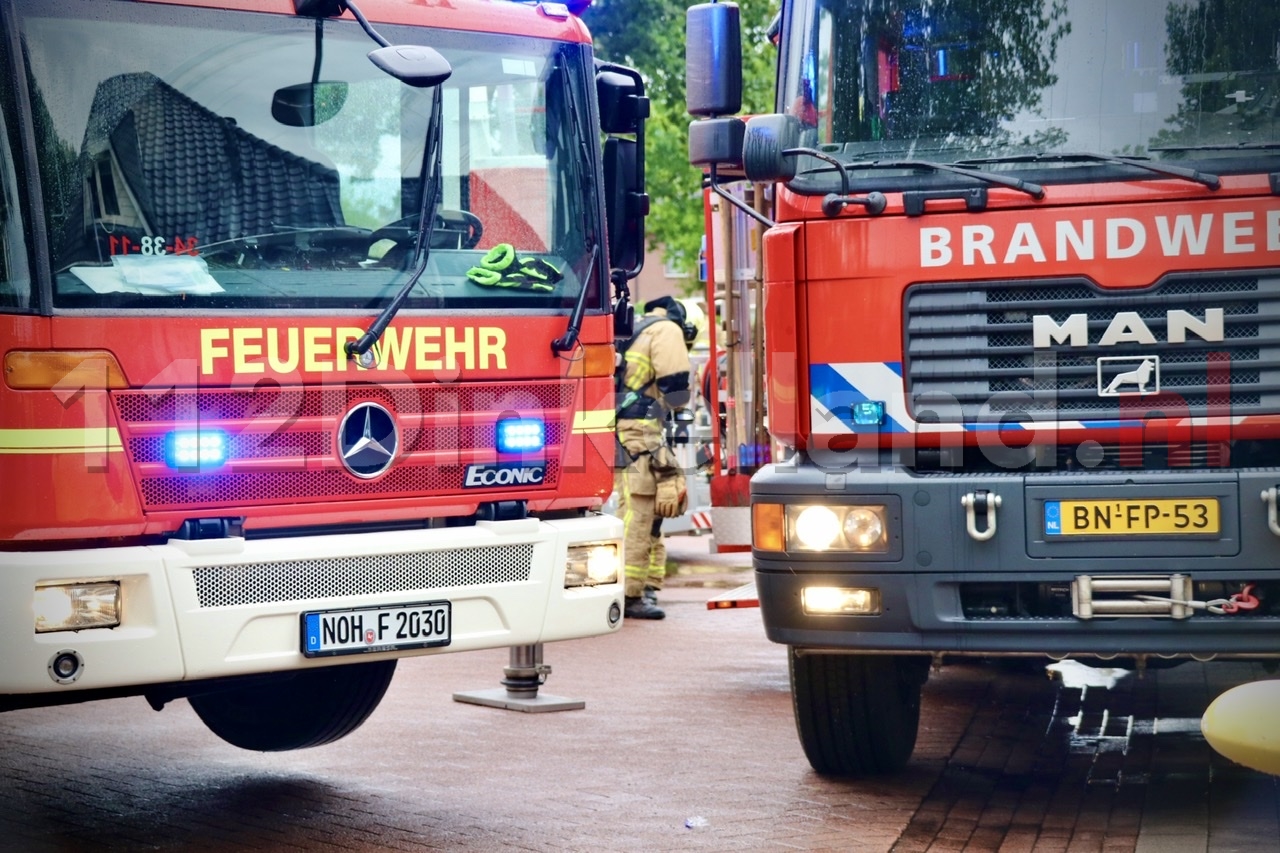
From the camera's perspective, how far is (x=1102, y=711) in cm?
843

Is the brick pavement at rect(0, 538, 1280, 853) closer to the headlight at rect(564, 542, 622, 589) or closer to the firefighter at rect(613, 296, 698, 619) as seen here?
the headlight at rect(564, 542, 622, 589)

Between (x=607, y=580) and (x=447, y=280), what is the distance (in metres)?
1.21

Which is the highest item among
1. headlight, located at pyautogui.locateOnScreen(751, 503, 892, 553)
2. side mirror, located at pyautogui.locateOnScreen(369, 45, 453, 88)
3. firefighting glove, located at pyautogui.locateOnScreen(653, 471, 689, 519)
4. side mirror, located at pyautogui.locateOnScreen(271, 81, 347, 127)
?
side mirror, located at pyautogui.locateOnScreen(369, 45, 453, 88)

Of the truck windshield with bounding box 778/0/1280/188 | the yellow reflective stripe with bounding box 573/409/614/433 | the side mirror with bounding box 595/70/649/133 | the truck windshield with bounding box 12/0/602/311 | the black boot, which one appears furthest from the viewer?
the black boot

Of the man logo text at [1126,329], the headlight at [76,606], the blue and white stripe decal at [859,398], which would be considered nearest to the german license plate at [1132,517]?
the blue and white stripe decal at [859,398]

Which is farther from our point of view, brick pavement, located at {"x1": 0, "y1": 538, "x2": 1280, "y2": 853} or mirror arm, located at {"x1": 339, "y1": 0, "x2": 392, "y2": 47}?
brick pavement, located at {"x1": 0, "y1": 538, "x2": 1280, "y2": 853}

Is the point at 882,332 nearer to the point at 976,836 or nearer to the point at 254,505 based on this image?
the point at 976,836

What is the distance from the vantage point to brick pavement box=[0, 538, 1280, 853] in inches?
246

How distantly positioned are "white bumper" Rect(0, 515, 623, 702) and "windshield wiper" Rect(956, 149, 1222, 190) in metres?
1.89

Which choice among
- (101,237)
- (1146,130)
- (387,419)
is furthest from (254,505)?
(1146,130)

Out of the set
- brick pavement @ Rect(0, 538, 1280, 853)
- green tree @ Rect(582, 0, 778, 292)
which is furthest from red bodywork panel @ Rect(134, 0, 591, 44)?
green tree @ Rect(582, 0, 778, 292)

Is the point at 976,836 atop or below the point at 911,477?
below

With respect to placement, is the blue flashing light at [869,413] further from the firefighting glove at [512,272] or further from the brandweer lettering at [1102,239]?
the firefighting glove at [512,272]

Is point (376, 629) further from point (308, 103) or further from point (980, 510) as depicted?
point (980, 510)
